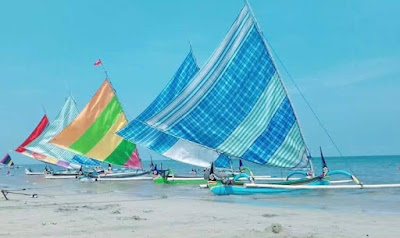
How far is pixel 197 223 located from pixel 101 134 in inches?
1245

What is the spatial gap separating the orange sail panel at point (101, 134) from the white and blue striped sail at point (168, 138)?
1041 cm

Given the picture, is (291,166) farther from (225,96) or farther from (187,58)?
(187,58)

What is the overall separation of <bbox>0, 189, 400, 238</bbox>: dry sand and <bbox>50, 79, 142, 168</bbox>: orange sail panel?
81.4 feet

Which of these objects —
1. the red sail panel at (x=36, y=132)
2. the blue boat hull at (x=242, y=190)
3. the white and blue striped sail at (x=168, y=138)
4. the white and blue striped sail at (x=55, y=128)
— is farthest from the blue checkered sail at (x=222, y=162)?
the red sail panel at (x=36, y=132)

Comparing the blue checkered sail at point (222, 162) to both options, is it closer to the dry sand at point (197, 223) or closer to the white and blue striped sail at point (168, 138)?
the white and blue striped sail at point (168, 138)

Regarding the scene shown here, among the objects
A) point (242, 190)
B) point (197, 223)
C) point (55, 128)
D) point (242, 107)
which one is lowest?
point (197, 223)

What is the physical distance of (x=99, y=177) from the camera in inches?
1766

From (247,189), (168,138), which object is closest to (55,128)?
(168,138)

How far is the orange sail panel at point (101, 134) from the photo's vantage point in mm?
43125

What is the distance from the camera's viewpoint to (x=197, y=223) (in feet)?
44.9

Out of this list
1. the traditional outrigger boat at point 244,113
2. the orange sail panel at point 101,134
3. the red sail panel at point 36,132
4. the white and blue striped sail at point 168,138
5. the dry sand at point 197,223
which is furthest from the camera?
the red sail panel at point 36,132

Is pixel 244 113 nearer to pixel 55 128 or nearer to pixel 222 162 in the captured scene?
pixel 222 162

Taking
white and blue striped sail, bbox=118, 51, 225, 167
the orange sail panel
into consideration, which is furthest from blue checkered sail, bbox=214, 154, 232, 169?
the orange sail panel

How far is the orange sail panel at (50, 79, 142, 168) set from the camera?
141 ft
